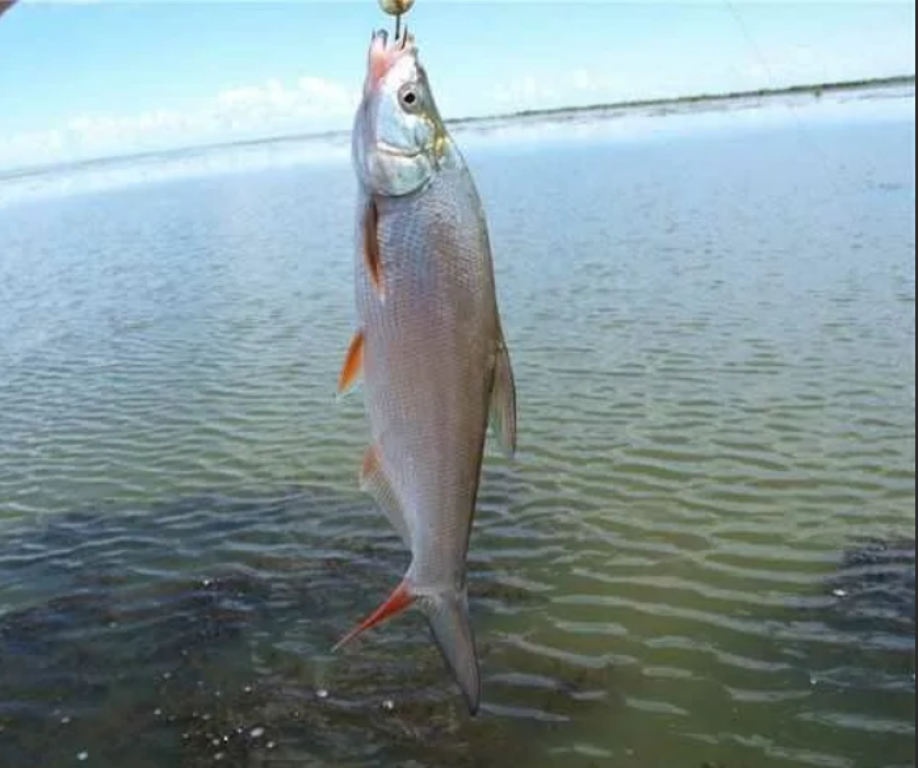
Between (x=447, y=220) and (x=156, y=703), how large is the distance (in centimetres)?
755

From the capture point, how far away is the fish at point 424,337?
141 inches

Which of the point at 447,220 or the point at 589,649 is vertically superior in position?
the point at 447,220

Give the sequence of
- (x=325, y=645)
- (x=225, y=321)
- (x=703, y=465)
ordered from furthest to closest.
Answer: (x=225, y=321), (x=703, y=465), (x=325, y=645)

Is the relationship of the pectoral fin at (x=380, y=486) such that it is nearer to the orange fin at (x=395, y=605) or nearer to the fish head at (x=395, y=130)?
the orange fin at (x=395, y=605)

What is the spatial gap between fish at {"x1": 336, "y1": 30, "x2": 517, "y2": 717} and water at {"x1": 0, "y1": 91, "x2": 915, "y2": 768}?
508 cm

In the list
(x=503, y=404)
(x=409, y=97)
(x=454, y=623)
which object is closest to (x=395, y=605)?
(x=454, y=623)

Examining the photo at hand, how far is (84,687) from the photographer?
988 cm

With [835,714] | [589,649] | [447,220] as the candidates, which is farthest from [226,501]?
[447,220]

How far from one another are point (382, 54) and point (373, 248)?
0.70m

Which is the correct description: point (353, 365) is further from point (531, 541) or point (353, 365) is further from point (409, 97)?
point (531, 541)

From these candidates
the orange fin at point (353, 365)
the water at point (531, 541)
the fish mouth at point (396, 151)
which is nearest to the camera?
the fish mouth at point (396, 151)

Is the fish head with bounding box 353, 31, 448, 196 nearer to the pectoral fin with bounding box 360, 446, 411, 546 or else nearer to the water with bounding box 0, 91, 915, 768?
the pectoral fin with bounding box 360, 446, 411, 546

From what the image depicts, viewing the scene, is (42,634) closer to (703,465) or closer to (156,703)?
(156,703)

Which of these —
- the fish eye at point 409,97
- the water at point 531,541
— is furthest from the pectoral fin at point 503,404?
the water at point 531,541
